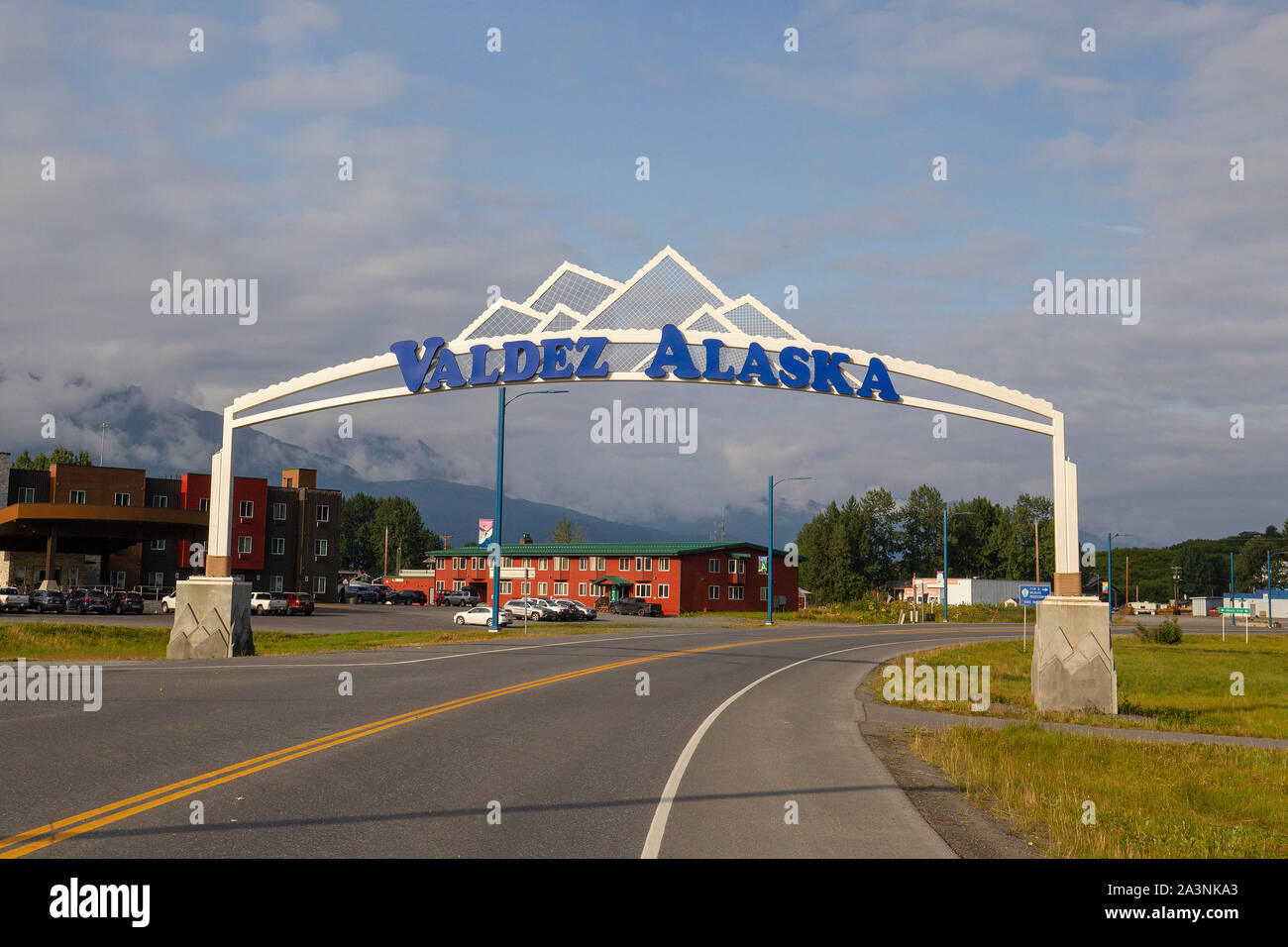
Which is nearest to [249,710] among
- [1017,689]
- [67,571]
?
[1017,689]

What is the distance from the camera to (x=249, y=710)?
51.7 ft

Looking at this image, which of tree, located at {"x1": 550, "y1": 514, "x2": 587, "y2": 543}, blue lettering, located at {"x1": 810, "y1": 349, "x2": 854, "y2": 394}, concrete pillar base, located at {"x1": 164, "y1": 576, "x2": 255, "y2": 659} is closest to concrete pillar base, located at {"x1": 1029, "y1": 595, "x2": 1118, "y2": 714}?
blue lettering, located at {"x1": 810, "y1": 349, "x2": 854, "y2": 394}

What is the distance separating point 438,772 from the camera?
1106cm

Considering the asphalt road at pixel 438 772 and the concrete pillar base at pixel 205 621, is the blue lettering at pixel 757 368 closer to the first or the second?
the asphalt road at pixel 438 772

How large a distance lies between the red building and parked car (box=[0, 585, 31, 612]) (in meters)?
36.6

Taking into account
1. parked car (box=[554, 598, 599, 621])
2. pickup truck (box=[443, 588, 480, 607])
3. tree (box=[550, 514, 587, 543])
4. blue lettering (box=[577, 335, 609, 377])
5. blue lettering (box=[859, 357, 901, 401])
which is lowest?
pickup truck (box=[443, 588, 480, 607])

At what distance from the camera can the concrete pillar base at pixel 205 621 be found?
26.5 m

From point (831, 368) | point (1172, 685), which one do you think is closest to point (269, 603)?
point (831, 368)

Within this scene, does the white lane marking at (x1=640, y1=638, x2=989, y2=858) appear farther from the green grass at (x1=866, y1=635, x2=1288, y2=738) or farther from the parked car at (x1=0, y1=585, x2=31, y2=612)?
the parked car at (x1=0, y1=585, x2=31, y2=612)

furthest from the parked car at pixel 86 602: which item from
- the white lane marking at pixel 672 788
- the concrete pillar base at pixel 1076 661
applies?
the concrete pillar base at pixel 1076 661

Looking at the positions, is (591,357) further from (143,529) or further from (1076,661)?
(143,529)

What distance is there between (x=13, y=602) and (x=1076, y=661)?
2274 inches

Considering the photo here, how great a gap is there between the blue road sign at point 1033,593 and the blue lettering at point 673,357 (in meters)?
9.77

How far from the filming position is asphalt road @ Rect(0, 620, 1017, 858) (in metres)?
8.11
